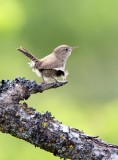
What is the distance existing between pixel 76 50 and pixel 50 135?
860 cm

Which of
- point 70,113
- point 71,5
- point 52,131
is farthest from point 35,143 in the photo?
point 71,5

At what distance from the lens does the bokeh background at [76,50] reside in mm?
9039

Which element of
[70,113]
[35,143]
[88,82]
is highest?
[88,82]

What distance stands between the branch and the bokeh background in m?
4.13

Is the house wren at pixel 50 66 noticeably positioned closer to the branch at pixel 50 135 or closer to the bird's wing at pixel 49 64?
the bird's wing at pixel 49 64

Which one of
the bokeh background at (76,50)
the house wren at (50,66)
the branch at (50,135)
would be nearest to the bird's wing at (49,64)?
the house wren at (50,66)

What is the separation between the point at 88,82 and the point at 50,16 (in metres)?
1.27

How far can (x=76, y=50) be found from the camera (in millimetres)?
12727

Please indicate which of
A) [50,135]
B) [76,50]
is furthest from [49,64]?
[76,50]

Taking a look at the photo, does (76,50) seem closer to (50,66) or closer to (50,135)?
(50,66)

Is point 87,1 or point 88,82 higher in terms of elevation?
point 87,1

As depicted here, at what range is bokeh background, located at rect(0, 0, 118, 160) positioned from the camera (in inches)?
356

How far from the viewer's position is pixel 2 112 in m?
4.16

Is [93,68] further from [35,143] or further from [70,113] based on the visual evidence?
[35,143]
